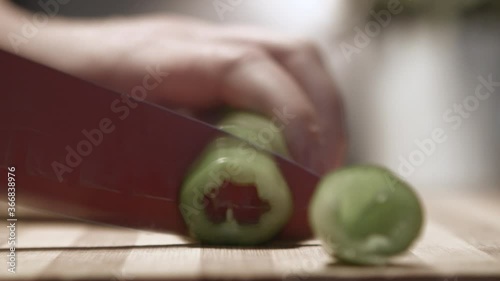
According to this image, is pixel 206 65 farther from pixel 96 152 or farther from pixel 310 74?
pixel 96 152

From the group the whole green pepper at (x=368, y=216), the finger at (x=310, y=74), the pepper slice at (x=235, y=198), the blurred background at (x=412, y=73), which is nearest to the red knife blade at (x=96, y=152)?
the pepper slice at (x=235, y=198)

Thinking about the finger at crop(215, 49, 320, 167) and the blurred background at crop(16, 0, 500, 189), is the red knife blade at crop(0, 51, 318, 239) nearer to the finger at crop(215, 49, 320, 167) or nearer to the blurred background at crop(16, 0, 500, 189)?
the finger at crop(215, 49, 320, 167)

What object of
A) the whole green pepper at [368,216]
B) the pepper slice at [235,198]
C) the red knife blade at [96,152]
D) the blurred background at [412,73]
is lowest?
the whole green pepper at [368,216]

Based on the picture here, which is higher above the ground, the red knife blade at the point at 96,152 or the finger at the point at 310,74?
the finger at the point at 310,74

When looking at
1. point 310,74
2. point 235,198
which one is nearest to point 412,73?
point 310,74

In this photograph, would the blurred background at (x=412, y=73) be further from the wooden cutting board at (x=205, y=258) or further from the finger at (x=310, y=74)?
the wooden cutting board at (x=205, y=258)

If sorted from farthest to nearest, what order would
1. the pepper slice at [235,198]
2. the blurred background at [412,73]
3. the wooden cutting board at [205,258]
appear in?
the blurred background at [412,73] → the pepper slice at [235,198] → the wooden cutting board at [205,258]

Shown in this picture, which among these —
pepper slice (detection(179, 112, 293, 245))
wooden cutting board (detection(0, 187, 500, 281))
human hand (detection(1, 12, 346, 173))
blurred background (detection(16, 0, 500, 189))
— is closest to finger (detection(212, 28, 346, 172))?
human hand (detection(1, 12, 346, 173))

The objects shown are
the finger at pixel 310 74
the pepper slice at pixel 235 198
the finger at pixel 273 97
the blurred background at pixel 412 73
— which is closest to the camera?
the pepper slice at pixel 235 198
